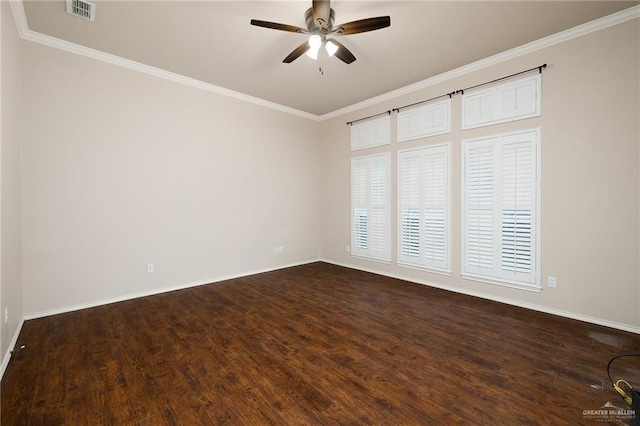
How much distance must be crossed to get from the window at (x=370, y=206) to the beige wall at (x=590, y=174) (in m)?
1.86

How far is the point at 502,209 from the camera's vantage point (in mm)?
3566

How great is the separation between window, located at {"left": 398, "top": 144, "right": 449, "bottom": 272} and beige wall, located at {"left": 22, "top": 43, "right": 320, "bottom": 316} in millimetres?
2346

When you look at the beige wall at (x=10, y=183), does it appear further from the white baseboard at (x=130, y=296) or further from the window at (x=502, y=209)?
the window at (x=502, y=209)

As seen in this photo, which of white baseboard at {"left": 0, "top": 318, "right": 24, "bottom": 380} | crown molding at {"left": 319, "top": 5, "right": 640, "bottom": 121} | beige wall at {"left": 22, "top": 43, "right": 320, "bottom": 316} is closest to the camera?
white baseboard at {"left": 0, "top": 318, "right": 24, "bottom": 380}

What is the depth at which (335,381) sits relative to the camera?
79.3 inches

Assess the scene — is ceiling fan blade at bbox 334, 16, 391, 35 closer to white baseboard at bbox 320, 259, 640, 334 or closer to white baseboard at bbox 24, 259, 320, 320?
white baseboard at bbox 320, 259, 640, 334

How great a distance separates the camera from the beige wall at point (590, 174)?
9.11 ft

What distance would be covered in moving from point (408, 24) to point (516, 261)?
3.10 meters

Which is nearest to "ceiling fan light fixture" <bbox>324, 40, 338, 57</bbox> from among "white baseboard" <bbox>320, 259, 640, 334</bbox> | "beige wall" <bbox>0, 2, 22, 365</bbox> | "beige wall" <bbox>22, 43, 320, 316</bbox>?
"beige wall" <bbox>22, 43, 320, 316</bbox>

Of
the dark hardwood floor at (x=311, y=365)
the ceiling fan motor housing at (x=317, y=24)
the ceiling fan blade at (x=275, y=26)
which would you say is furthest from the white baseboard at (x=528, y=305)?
the ceiling fan blade at (x=275, y=26)

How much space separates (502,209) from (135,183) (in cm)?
493

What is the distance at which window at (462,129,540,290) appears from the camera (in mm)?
3354

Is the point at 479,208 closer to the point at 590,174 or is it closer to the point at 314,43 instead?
the point at 590,174

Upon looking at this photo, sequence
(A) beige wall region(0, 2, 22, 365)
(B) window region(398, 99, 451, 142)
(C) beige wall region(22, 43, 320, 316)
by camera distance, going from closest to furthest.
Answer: (A) beige wall region(0, 2, 22, 365) → (C) beige wall region(22, 43, 320, 316) → (B) window region(398, 99, 451, 142)
